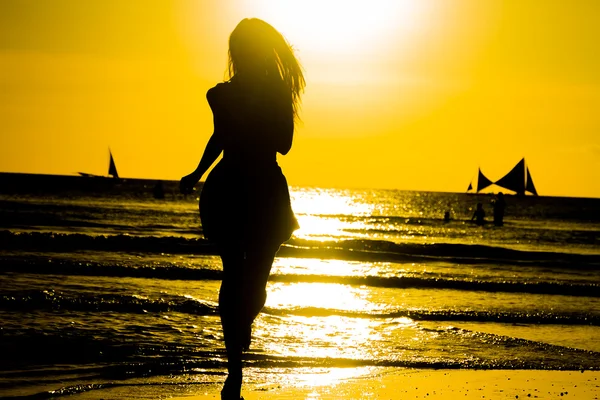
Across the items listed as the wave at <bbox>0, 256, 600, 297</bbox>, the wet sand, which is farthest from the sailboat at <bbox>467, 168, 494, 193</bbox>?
the wet sand

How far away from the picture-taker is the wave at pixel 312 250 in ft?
74.4

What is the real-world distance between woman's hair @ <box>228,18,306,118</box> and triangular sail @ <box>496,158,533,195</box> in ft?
185

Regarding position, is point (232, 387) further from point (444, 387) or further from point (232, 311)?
point (444, 387)

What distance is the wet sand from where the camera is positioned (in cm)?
476

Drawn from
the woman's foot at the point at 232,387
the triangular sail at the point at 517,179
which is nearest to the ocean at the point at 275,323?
the woman's foot at the point at 232,387

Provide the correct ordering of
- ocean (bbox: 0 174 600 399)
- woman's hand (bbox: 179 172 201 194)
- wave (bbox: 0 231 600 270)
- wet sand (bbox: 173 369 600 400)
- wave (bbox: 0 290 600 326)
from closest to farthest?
woman's hand (bbox: 179 172 201 194), wet sand (bbox: 173 369 600 400), ocean (bbox: 0 174 600 399), wave (bbox: 0 290 600 326), wave (bbox: 0 231 600 270)

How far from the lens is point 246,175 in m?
4.12

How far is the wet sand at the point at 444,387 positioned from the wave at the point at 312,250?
16.4 m

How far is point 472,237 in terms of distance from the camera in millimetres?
42188

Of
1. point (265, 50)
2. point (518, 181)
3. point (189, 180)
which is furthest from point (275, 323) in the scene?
point (518, 181)

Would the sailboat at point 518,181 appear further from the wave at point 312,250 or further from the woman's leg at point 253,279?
the woman's leg at point 253,279

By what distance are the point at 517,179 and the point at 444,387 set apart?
5598 centimetres

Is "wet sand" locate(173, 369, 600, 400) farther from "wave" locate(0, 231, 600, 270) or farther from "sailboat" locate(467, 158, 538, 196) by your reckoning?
"sailboat" locate(467, 158, 538, 196)

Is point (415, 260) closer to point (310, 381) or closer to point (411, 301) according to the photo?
point (411, 301)
